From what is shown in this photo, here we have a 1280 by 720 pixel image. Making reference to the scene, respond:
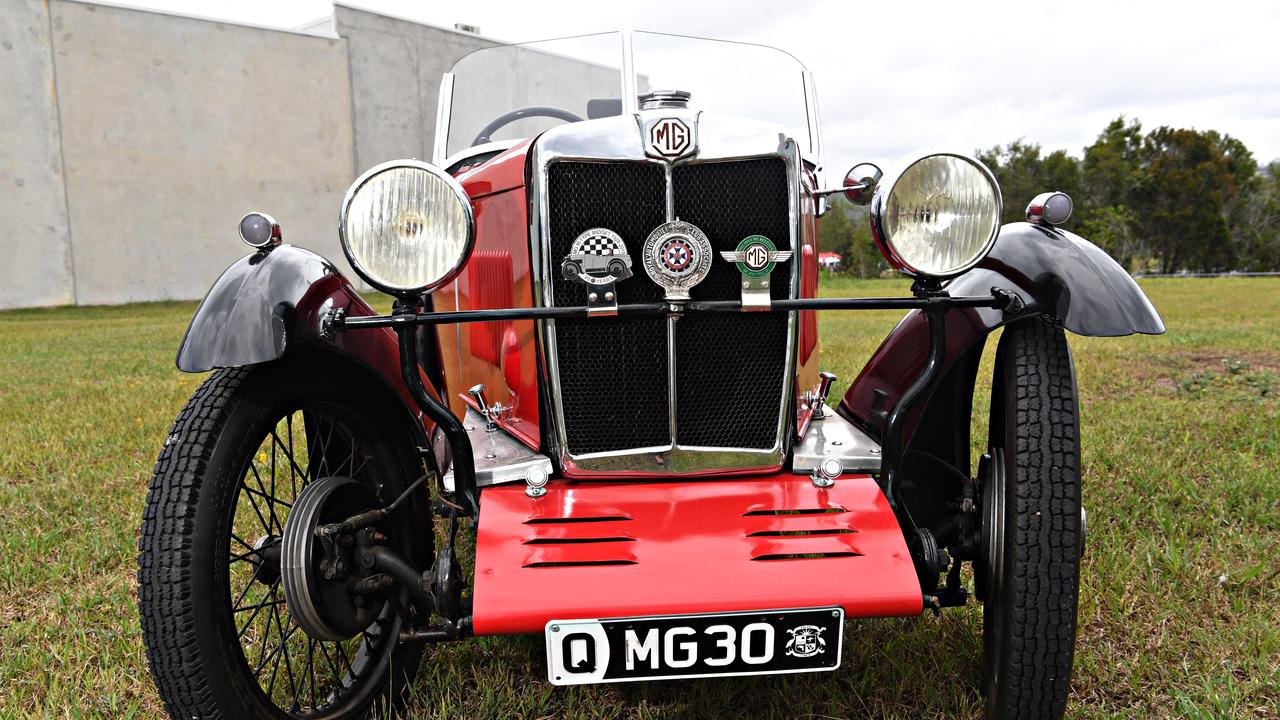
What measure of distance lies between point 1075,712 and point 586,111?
2.15 meters

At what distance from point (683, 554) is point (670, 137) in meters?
0.89

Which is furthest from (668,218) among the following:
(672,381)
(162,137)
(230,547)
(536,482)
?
(162,137)

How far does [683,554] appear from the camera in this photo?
1673 millimetres

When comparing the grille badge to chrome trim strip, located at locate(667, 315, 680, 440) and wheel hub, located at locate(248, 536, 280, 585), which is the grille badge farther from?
wheel hub, located at locate(248, 536, 280, 585)

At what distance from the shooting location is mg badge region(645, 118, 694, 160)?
183 centimetres

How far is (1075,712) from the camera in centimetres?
188

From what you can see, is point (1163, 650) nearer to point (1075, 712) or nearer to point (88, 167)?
point (1075, 712)

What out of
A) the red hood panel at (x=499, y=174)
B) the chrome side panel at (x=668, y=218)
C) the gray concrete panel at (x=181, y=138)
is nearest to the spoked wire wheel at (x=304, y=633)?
the chrome side panel at (x=668, y=218)

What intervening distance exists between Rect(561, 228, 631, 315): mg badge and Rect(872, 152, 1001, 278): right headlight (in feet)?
1.80

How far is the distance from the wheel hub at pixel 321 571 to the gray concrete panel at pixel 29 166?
19.7 m

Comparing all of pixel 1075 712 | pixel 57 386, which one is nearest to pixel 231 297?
pixel 1075 712

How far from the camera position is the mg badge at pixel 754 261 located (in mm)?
1832

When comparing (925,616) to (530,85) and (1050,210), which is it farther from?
(530,85)

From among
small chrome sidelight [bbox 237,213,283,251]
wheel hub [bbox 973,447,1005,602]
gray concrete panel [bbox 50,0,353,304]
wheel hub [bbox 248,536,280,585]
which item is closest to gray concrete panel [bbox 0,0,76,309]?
gray concrete panel [bbox 50,0,353,304]
